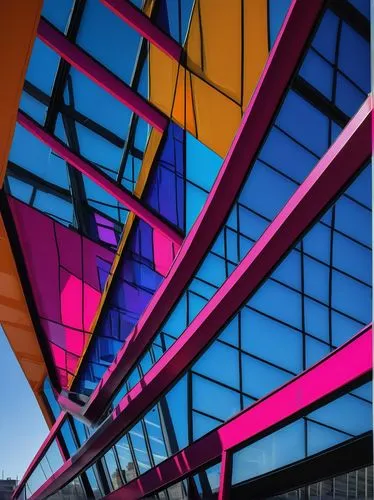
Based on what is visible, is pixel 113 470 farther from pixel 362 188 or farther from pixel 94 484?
pixel 362 188

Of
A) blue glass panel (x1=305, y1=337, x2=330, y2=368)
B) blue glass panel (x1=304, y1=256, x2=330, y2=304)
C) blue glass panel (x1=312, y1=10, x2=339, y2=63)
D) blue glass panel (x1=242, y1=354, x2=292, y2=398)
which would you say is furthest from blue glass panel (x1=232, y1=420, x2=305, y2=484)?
blue glass panel (x1=312, y1=10, x2=339, y2=63)

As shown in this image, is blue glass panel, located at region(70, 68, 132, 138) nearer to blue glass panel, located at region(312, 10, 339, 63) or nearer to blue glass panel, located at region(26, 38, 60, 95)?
blue glass panel, located at region(26, 38, 60, 95)

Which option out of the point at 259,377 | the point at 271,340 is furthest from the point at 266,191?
the point at 259,377

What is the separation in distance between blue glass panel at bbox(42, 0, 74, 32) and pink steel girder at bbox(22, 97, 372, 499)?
6524 millimetres

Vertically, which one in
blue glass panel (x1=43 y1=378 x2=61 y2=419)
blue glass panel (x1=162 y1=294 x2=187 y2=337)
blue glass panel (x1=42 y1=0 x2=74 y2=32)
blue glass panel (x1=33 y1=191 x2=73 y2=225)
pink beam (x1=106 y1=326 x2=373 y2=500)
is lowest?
pink beam (x1=106 y1=326 x2=373 y2=500)

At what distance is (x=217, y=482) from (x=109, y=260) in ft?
26.4

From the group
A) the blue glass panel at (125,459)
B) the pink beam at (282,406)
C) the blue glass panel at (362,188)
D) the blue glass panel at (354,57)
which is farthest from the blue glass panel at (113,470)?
the blue glass panel at (354,57)

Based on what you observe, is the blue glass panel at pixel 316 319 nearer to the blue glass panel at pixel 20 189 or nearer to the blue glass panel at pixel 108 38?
the blue glass panel at pixel 108 38

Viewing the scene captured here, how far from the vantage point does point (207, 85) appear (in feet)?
39.0

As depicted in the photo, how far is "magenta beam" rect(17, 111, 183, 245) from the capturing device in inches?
584

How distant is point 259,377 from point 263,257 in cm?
328

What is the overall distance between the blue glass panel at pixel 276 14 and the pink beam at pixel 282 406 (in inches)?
186

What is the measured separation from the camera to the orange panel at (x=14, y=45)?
9.11m

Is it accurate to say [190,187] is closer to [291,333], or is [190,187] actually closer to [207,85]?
[207,85]
